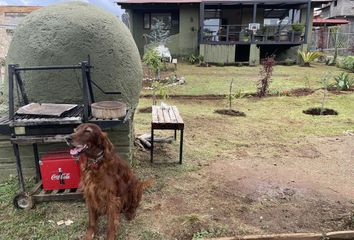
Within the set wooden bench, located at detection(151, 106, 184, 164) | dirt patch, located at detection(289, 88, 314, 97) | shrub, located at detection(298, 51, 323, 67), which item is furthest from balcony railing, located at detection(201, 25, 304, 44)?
wooden bench, located at detection(151, 106, 184, 164)

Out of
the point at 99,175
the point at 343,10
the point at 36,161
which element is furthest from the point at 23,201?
the point at 343,10

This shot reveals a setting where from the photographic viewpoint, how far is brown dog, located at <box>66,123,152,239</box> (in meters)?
3.01

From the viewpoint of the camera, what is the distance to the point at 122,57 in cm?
474

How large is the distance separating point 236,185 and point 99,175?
7.21 feet

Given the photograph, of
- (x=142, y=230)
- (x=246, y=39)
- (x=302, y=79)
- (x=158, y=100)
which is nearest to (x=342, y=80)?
(x=302, y=79)

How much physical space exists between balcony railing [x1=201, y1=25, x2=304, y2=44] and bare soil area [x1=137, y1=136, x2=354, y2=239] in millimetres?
16209

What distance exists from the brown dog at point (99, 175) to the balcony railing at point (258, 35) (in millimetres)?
18733

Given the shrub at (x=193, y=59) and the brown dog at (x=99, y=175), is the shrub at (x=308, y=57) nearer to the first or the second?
the shrub at (x=193, y=59)

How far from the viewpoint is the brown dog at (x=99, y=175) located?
9.87 feet

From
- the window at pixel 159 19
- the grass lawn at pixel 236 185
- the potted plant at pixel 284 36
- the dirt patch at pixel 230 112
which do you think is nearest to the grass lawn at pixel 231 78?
the dirt patch at pixel 230 112

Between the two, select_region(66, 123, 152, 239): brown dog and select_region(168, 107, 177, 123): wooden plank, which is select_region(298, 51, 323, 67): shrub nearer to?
select_region(168, 107, 177, 123): wooden plank

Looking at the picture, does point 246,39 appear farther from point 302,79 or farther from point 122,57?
point 122,57

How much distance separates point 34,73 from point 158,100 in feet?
22.5

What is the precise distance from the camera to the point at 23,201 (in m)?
3.80
